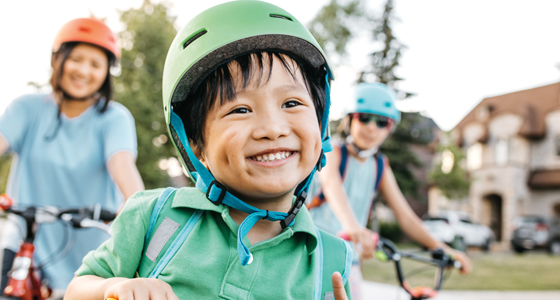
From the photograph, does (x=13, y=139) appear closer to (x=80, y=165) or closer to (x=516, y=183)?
(x=80, y=165)

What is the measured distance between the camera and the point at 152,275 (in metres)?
1.42

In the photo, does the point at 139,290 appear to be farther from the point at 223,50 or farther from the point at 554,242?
the point at 554,242

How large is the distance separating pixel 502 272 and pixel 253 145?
41.9 feet

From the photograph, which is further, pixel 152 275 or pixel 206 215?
pixel 206 215

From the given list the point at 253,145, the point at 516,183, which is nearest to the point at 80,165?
the point at 253,145

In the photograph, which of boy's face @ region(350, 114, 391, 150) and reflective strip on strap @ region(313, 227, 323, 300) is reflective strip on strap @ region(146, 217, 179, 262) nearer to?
reflective strip on strap @ region(313, 227, 323, 300)

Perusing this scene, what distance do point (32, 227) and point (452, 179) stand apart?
25.1 meters

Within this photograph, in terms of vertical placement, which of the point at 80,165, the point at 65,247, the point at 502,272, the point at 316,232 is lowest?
the point at 502,272

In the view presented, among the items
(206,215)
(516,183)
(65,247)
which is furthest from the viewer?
(516,183)

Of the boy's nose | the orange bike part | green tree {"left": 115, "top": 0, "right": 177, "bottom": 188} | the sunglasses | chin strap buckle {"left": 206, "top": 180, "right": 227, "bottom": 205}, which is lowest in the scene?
the orange bike part

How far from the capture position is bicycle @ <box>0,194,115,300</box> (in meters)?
2.58

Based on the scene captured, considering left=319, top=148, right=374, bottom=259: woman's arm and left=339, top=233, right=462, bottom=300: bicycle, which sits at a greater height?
left=319, top=148, right=374, bottom=259: woman's arm

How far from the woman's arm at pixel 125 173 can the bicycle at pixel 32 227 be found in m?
0.19

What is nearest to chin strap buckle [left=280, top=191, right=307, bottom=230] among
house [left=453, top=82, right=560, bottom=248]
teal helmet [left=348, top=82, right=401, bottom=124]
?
teal helmet [left=348, top=82, right=401, bottom=124]
